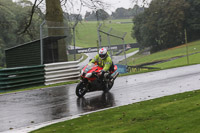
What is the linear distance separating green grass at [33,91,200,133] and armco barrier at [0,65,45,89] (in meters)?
7.99

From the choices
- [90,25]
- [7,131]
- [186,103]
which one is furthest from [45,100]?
[90,25]

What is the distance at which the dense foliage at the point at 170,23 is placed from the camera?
75312mm

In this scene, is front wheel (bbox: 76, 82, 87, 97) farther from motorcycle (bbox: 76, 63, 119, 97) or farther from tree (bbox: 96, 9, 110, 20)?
tree (bbox: 96, 9, 110, 20)

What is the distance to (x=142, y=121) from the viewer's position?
6.98 meters

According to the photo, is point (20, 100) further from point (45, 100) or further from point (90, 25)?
point (90, 25)

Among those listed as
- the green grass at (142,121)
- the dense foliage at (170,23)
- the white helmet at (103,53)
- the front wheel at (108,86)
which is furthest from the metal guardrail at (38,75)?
the dense foliage at (170,23)

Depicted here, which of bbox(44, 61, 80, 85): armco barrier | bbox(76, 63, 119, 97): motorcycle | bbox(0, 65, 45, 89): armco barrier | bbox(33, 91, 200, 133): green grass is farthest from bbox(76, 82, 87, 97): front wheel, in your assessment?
bbox(44, 61, 80, 85): armco barrier

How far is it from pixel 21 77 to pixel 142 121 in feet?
32.7

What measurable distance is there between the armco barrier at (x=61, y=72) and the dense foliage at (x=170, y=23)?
195 ft

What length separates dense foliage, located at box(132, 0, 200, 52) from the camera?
75.3m

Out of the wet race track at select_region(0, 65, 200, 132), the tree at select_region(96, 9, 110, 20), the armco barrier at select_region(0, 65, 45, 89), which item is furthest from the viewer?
the tree at select_region(96, 9, 110, 20)

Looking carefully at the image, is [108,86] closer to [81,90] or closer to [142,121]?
[81,90]

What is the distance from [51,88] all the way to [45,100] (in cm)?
345

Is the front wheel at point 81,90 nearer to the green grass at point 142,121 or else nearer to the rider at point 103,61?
the rider at point 103,61
